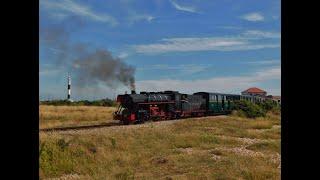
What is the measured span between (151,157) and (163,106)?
1586 cm

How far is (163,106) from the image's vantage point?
33.7 meters

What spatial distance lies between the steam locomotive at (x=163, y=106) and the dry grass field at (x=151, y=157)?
674 centimetres

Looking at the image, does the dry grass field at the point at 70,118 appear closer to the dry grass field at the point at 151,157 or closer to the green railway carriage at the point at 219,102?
the green railway carriage at the point at 219,102

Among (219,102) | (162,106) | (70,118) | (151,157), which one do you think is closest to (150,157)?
(151,157)

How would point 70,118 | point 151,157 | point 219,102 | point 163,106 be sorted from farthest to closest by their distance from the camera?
point 219,102 < point 70,118 < point 163,106 < point 151,157

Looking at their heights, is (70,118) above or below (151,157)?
above

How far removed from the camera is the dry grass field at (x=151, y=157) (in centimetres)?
1409

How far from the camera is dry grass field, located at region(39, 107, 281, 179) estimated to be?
14.1 m

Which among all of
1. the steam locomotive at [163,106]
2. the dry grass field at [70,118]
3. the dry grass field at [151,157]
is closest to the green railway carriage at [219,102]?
the steam locomotive at [163,106]

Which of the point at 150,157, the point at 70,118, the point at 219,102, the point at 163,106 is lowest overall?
the point at 150,157

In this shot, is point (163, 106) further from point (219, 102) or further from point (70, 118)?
point (219, 102)

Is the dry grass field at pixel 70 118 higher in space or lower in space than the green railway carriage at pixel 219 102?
lower

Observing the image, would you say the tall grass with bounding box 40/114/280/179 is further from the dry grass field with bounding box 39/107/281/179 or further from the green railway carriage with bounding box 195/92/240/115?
the green railway carriage with bounding box 195/92/240/115
